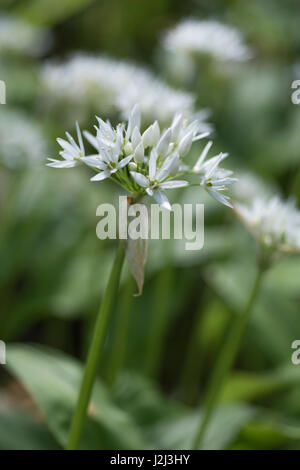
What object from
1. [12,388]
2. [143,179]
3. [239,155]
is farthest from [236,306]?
[239,155]

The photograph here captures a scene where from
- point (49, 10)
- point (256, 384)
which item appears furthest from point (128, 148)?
point (49, 10)

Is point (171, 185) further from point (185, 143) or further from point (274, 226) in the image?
point (274, 226)

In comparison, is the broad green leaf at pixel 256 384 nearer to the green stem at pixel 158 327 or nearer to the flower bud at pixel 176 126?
the green stem at pixel 158 327

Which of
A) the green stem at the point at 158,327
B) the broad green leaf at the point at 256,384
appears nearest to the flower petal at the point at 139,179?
the broad green leaf at the point at 256,384

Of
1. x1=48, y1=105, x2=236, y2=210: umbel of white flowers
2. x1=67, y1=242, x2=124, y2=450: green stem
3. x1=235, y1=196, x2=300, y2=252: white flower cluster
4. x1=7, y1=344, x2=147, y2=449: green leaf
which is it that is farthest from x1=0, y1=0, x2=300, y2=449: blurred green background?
x1=48, y1=105, x2=236, y2=210: umbel of white flowers

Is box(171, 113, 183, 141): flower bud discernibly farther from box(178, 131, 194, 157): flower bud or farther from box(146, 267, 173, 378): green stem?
box(146, 267, 173, 378): green stem
